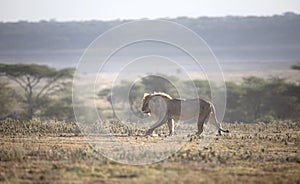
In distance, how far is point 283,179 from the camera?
1222cm

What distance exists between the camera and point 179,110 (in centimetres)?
1828

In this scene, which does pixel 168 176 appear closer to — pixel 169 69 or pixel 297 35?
pixel 169 69

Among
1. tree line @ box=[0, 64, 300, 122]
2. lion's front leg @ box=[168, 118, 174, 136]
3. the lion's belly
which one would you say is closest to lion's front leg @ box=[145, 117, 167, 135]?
lion's front leg @ box=[168, 118, 174, 136]

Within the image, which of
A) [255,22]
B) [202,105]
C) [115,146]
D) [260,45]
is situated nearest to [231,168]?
[115,146]

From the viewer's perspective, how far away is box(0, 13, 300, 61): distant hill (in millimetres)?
100562

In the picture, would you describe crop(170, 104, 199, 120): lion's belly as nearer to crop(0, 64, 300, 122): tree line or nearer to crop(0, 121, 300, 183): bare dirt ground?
crop(0, 121, 300, 183): bare dirt ground

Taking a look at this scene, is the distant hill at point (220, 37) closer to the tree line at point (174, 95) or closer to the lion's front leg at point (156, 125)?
the tree line at point (174, 95)

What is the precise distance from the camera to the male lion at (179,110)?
18.2 meters

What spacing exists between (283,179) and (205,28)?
96281mm

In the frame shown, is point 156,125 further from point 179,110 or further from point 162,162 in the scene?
point 162,162

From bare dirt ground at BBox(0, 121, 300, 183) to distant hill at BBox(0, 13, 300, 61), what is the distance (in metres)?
80.5

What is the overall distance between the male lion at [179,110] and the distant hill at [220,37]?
A: 79.0m

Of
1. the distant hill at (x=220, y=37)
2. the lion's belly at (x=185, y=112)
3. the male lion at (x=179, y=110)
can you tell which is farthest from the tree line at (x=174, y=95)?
the distant hill at (x=220, y=37)

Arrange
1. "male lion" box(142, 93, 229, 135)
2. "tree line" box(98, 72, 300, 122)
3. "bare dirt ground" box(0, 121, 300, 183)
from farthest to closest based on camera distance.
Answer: "tree line" box(98, 72, 300, 122)
"male lion" box(142, 93, 229, 135)
"bare dirt ground" box(0, 121, 300, 183)
